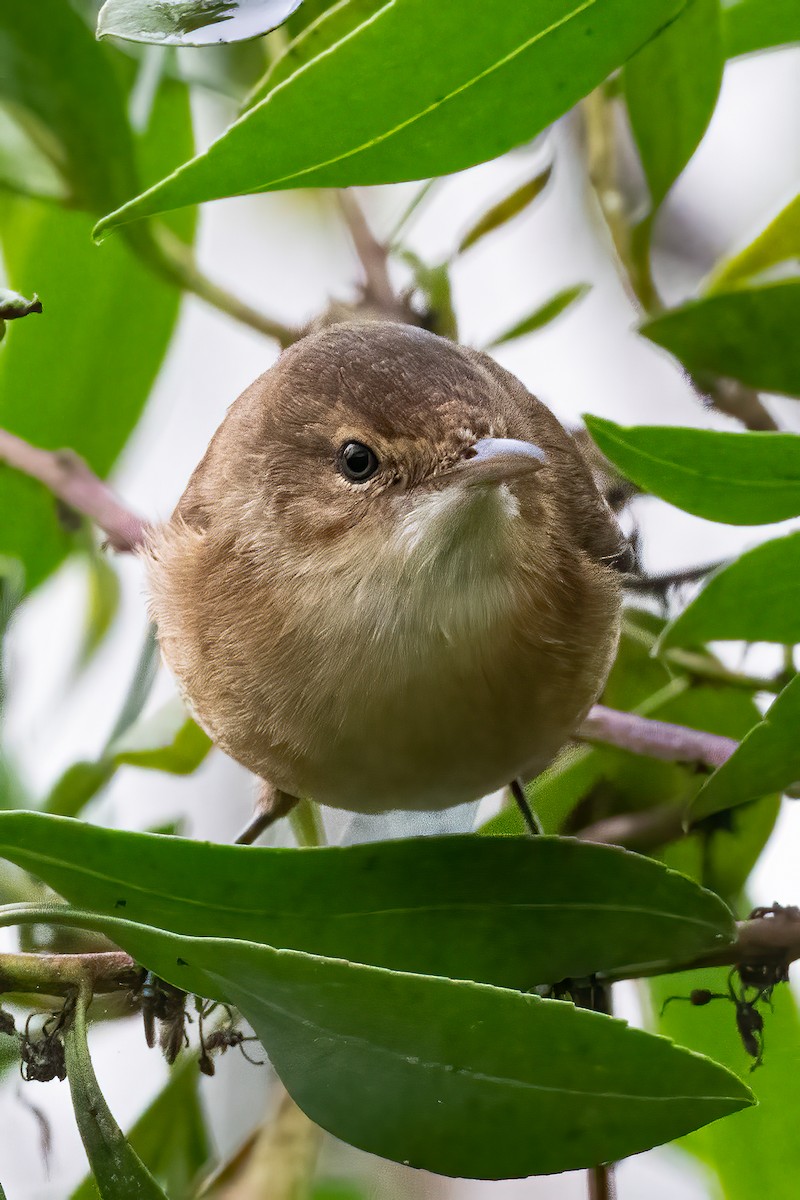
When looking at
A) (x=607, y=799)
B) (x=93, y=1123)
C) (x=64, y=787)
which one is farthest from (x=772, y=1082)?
(x=64, y=787)

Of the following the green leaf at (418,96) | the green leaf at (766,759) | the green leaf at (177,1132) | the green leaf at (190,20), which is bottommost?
the green leaf at (177,1132)

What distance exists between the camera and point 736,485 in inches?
45.4

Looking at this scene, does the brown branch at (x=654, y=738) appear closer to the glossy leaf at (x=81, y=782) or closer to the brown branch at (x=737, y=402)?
the brown branch at (x=737, y=402)

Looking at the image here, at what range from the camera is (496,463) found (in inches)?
55.6

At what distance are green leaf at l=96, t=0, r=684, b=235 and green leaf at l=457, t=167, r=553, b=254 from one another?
3.91 feet

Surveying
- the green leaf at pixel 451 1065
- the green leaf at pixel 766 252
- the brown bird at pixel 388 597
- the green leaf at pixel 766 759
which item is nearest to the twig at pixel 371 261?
the brown bird at pixel 388 597

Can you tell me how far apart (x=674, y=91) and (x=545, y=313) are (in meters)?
0.48

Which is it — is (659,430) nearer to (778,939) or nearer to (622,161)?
(778,939)

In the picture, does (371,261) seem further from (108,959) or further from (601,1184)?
(601,1184)

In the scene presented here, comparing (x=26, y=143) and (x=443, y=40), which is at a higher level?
(x=26, y=143)

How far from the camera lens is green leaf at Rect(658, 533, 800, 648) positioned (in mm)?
1300

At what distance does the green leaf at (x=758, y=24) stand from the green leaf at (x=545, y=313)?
1.78 ft

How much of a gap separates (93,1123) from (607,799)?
958mm

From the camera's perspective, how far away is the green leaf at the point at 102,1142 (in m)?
1.15
